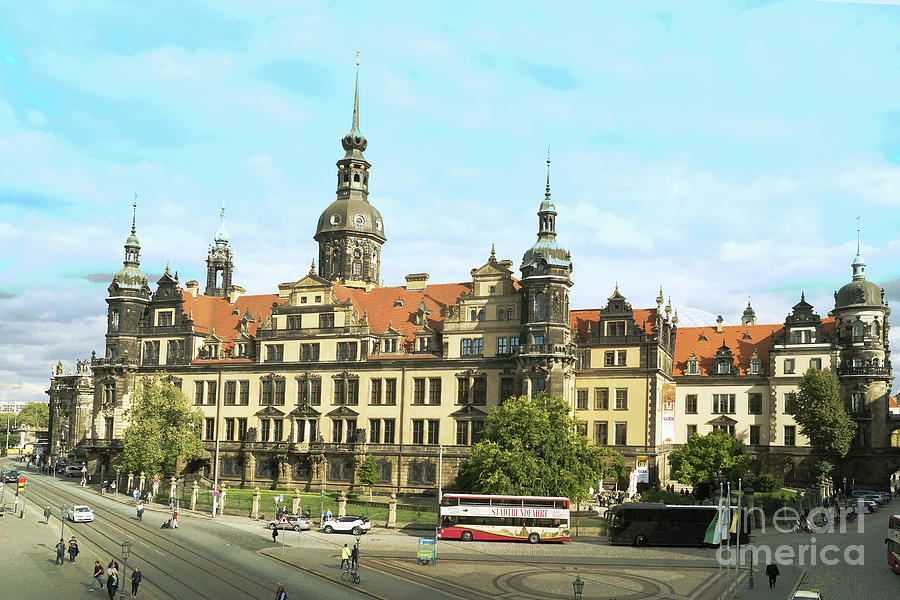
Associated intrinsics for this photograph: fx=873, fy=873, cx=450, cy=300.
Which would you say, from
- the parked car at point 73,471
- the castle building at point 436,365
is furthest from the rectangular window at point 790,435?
the parked car at point 73,471

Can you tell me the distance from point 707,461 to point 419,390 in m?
28.9

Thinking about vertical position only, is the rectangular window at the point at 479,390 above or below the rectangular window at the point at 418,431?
above

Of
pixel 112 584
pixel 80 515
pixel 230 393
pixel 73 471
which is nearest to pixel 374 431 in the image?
pixel 230 393

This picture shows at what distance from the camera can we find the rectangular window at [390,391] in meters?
90.3

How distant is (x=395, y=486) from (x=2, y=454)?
138548 mm

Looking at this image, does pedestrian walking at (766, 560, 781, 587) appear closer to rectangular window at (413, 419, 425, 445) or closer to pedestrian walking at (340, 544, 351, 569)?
pedestrian walking at (340, 544, 351, 569)

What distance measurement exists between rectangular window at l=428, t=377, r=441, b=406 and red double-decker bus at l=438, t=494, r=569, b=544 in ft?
85.3

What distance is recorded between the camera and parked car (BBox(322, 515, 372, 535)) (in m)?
65.4

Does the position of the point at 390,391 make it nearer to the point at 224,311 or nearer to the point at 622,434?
the point at 622,434

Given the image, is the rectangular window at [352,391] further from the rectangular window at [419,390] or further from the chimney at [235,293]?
the chimney at [235,293]

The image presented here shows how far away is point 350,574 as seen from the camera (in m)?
47.0

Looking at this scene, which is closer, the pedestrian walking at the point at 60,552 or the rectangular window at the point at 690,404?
the pedestrian walking at the point at 60,552

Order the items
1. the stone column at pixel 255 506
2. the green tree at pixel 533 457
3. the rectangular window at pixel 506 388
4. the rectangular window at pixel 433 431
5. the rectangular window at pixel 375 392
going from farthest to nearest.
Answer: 1. the rectangular window at pixel 375 392
2. the rectangular window at pixel 433 431
3. the rectangular window at pixel 506 388
4. the stone column at pixel 255 506
5. the green tree at pixel 533 457

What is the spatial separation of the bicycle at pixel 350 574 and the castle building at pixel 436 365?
31.2 m
